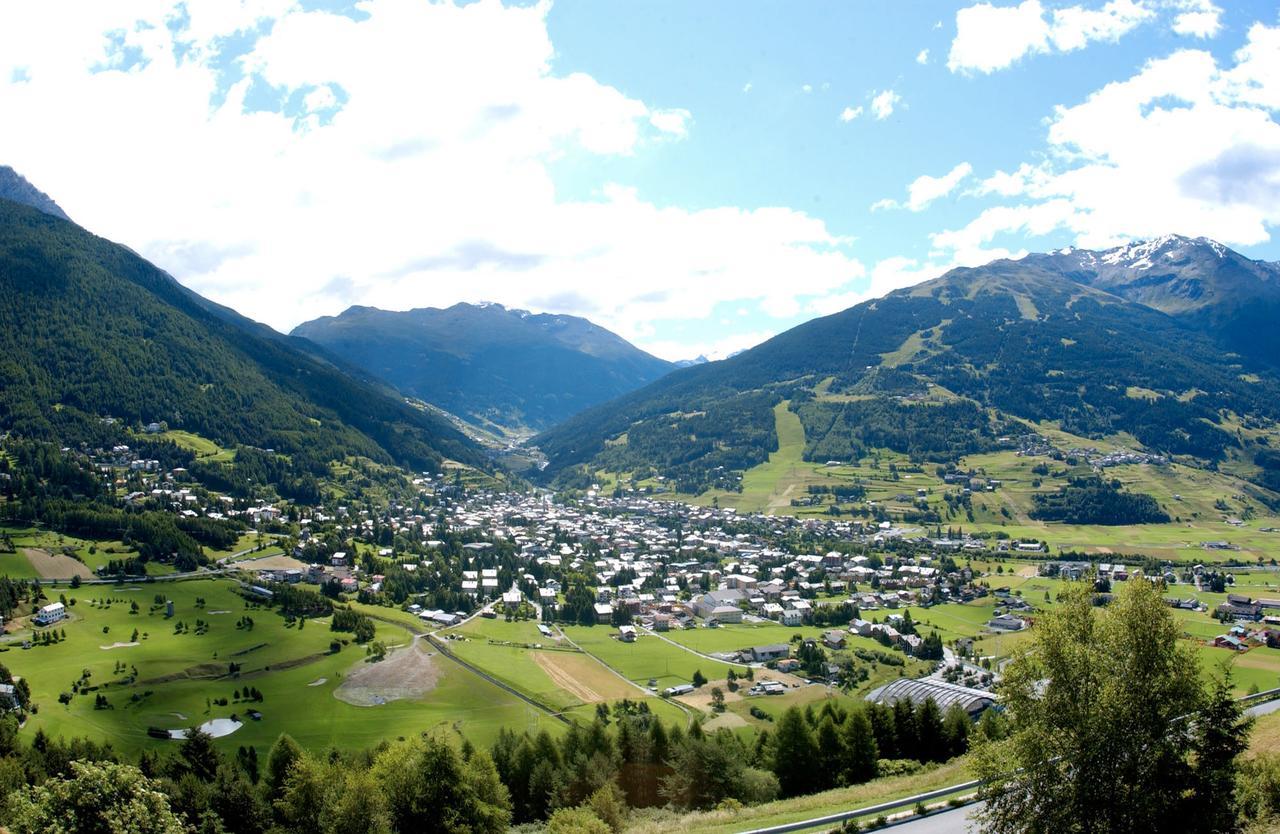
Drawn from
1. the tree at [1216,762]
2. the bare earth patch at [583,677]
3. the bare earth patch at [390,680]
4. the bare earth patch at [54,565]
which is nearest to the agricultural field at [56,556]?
the bare earth patch at [54,565]

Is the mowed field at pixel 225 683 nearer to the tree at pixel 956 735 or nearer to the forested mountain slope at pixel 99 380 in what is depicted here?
the tree at pixel 956 735

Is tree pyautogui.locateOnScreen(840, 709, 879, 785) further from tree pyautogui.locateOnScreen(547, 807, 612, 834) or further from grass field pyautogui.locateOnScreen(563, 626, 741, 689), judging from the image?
grass field pyautogui.locateOnScreen(563, 626, 741, 689)

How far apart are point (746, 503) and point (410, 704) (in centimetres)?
12690

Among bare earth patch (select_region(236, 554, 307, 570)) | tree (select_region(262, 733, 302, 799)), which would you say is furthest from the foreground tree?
bare earth patch (select_region(236, 554, 307, 570))

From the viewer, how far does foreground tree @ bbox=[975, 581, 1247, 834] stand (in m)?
18.2

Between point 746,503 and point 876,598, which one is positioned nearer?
point 876,598

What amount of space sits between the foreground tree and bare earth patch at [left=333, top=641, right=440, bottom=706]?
5556 centimetres

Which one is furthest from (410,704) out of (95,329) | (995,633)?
(95,329)

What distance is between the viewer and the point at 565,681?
2731 inches

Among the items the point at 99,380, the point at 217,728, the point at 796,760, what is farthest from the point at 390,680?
the point at 99,380

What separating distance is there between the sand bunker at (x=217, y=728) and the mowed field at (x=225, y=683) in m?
0.73

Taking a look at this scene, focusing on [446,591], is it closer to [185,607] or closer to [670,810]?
[185,607]

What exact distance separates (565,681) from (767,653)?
2154 centimetres

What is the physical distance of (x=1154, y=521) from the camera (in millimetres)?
153000
